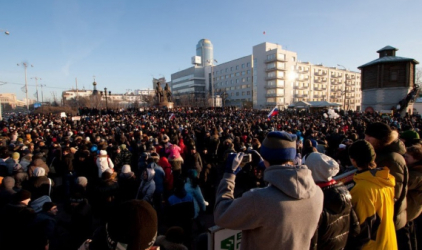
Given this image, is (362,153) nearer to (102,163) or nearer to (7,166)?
(102,163)

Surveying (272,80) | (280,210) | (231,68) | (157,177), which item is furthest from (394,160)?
(231,68)

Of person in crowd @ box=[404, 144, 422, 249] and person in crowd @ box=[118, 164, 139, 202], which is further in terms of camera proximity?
person in crowd @ box=[118, 164, 139, 202]

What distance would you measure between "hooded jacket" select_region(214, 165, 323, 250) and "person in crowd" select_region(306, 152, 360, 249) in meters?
0.29

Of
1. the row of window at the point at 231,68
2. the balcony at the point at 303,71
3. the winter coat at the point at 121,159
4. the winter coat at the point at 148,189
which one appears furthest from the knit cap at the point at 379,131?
the row of window at the point at 231,68

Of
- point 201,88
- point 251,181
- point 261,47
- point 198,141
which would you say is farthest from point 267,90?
point 251,181

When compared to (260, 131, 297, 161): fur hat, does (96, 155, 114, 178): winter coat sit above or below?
below

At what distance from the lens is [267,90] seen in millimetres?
68250

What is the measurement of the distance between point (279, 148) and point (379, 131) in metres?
2.05

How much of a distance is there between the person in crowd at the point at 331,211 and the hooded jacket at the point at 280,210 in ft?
0.94

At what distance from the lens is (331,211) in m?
1.73

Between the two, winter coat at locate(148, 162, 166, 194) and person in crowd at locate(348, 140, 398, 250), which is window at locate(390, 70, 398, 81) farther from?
person in crowd at locate(348, 140, 398, 250)

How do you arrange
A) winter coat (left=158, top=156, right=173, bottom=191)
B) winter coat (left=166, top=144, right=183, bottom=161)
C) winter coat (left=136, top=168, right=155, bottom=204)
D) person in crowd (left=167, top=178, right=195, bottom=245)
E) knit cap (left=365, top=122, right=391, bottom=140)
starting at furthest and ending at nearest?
winter coat (left=166, top=144, right=183, bottom=161) → winter coat (left=158, top=156, right=173, bottom=191) → winter coat (left=136, top=168, right=155, bottom=204) → person in crowd (left=167, top=178, right=195, bottom=245) → knit cap (left=365, top=122, right=391, bottom=140)

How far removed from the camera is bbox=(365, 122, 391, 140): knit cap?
2785 millimetres

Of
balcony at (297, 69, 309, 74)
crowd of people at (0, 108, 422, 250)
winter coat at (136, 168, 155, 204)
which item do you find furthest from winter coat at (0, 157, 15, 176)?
balcony at (297, 69, 309, 74)
